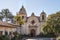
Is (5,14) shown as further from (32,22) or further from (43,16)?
(43,16)

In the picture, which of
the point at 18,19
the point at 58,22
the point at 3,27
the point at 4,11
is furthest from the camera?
the point at 4,11

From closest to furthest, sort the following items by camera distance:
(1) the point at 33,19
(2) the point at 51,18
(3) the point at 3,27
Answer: (3) the point at 3,27 < (2) the point at 51,18 < (1) the point at 33,19

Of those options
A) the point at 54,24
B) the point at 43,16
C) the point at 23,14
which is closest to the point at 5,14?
the point at 23,14

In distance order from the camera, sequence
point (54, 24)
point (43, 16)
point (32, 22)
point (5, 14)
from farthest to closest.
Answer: point (5, 14)
point (32, 22)
point (43, 16)
point (54, 24)

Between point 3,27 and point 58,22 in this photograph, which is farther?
point 58,22

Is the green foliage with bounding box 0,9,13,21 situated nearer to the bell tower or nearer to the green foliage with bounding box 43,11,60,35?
the bell tower

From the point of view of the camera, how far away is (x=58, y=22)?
37.5 meters

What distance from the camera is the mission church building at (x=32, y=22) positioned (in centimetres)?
5244

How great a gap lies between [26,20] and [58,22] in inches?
690

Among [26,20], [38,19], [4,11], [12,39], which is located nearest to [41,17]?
[38,19]

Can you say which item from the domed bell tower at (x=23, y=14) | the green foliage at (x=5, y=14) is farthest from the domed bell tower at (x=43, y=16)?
the green foliage at (x=5, y=14)

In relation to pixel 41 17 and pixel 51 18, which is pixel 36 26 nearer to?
pixel 41 17

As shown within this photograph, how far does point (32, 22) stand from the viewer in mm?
53469

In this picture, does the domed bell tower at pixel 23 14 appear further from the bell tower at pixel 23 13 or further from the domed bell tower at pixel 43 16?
the domed bell tower at pixel 43 16
